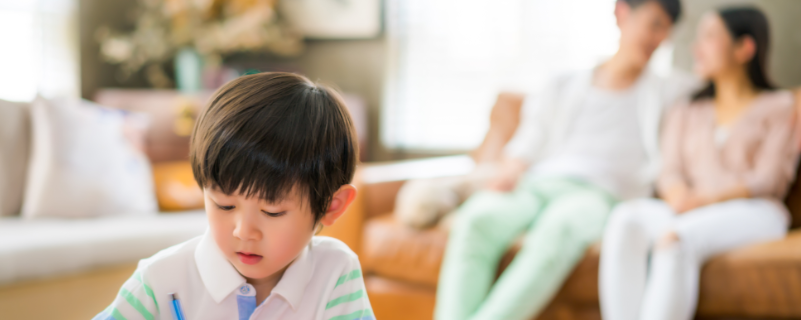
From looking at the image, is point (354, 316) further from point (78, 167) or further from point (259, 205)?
point (78, 167)

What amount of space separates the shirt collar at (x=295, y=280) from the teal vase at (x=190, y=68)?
2188 mm

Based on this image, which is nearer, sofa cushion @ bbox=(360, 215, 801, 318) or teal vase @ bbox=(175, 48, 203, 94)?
sofa cushion @ bbox=(360, 215, 801, 318)

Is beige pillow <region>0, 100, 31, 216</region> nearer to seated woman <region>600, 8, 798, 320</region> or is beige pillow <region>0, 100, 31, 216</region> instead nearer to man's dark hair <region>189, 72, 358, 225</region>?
man's dark hair <region>189, 72, 358, 225</region>

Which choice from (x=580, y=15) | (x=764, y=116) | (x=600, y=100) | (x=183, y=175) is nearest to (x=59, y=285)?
(x=183, y=175)

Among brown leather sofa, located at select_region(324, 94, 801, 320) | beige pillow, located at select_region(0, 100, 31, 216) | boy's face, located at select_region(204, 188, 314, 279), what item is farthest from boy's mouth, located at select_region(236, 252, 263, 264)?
beige pillow, located at select_region(0, 100, 31, 216)

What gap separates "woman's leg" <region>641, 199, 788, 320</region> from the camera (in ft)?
3.92

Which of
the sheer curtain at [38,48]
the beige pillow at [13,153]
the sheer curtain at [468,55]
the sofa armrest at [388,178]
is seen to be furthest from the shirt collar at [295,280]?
the sheer curtain at [38,48]

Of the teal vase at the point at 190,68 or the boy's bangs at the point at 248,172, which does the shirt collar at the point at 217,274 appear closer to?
the boy's bangs at the point at 248,172

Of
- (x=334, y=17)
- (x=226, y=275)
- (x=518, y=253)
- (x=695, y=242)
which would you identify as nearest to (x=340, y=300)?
(x=226, y=275)

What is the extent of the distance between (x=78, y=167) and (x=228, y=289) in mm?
1230

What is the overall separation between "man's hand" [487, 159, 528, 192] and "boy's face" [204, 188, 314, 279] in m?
1.11

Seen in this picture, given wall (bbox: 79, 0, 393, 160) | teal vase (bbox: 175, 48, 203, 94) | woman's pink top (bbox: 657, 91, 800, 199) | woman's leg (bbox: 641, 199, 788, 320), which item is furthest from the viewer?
wall (bbox: 79, 0, 393, 160)

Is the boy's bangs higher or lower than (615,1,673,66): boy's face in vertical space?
lower

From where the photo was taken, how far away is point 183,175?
1.82 meters
